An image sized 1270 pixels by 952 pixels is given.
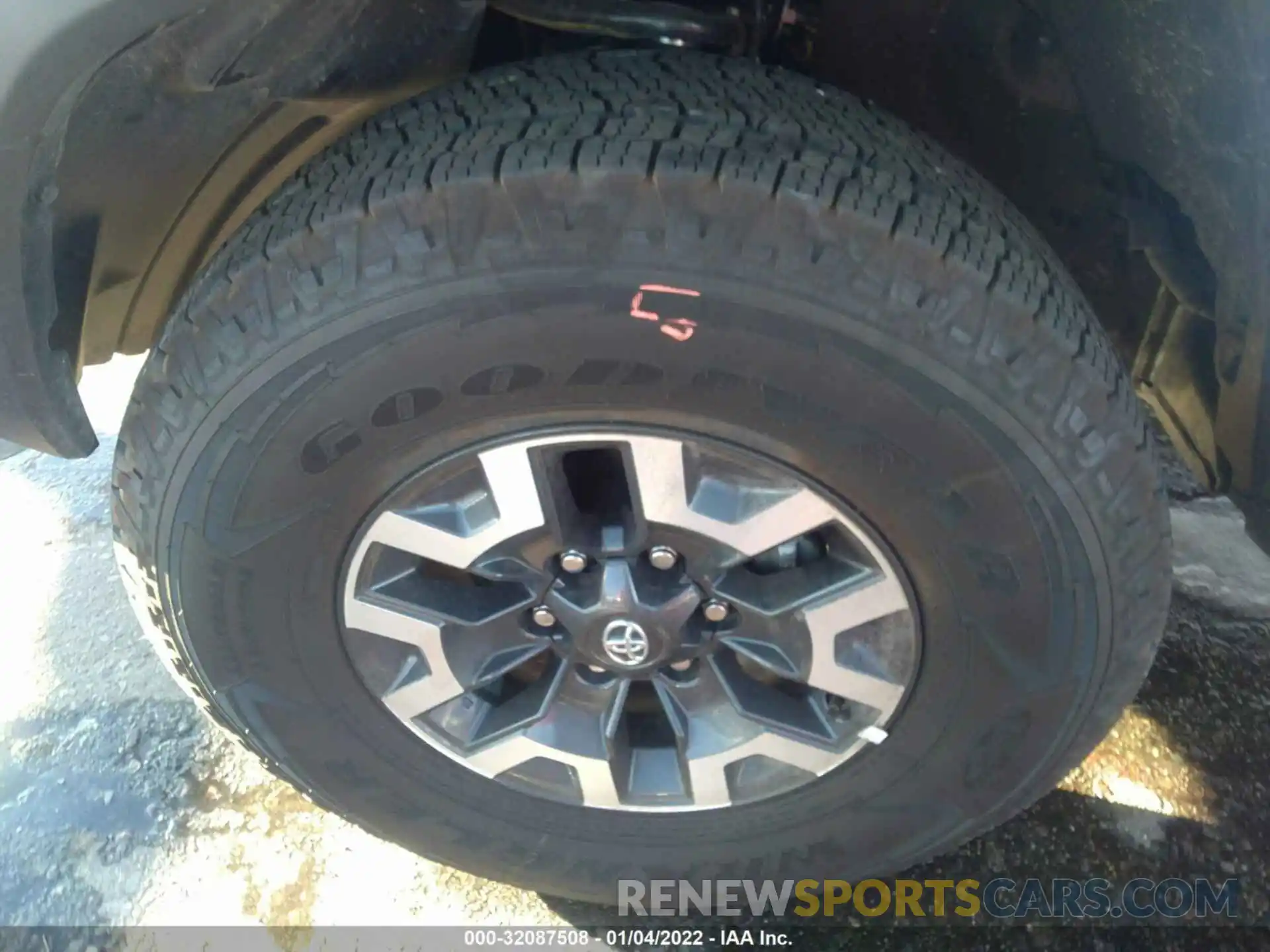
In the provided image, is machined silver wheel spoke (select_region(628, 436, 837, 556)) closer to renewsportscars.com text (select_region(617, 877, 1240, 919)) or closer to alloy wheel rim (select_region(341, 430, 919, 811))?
alloy wheel rim (select_region(341, 430, 919, 811))

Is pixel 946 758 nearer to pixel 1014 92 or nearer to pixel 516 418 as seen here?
pixel 516 418

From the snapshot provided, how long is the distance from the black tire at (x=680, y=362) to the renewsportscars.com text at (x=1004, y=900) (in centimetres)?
48

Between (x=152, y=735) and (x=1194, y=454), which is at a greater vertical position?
(x=1194, y=454)

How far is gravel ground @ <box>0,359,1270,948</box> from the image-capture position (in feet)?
6.14

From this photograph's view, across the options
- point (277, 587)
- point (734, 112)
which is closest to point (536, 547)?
point (277, 587)

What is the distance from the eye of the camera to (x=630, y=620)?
4.70ft

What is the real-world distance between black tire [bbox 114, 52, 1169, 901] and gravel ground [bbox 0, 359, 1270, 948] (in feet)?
1.92

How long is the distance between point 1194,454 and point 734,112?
3.47 ft

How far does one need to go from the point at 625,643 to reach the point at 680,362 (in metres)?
0.45

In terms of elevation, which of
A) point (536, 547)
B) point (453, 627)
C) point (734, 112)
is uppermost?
point (734, 112)

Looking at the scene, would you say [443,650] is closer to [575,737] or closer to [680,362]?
[575,737]

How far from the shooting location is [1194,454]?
70.0 inches

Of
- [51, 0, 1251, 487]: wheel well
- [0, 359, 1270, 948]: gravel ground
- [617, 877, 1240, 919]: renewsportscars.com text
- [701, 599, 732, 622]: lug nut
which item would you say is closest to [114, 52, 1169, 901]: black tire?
[51, 0, 1251, 487]: wheel well

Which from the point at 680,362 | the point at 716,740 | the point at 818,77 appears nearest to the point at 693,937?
the point at 716,740
